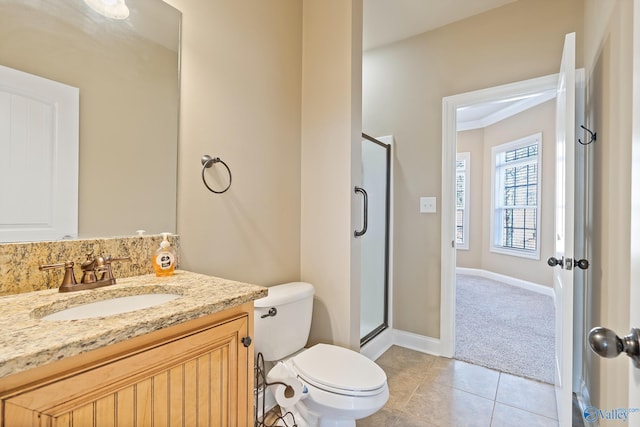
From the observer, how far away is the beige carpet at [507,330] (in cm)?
221

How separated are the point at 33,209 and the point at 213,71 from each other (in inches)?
36.2

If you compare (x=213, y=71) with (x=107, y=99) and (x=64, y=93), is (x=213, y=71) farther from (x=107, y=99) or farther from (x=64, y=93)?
(x=64, y=93)

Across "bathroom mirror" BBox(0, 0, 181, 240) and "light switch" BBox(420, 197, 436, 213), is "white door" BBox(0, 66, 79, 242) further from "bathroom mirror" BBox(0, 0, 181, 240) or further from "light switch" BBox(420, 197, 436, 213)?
"light switch" BBox(420, 197, 436, 213)

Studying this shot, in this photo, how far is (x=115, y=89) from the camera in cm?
114

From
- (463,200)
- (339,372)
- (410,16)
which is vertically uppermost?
(410,16)

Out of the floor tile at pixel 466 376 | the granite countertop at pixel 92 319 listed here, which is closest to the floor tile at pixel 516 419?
the floor tile at pixel 466 376

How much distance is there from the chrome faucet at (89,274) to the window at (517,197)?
16.6 feet

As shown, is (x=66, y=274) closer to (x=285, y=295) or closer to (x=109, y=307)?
(x=109, y=307)

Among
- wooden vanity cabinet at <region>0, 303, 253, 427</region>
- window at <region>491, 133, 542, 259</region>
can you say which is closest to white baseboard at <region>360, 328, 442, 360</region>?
wooden vanity cabinet at <region>0, 303, 253, 427</region>

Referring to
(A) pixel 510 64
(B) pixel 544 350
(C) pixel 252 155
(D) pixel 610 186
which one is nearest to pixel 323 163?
(C) pixel 252 155

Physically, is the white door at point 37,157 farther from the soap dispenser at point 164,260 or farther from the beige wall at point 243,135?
the beige wall at point 243,135

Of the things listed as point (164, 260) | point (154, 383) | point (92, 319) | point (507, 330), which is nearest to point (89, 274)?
point (164, 260)

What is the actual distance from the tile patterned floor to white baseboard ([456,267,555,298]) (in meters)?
2.40

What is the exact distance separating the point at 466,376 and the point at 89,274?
7.47 feet
